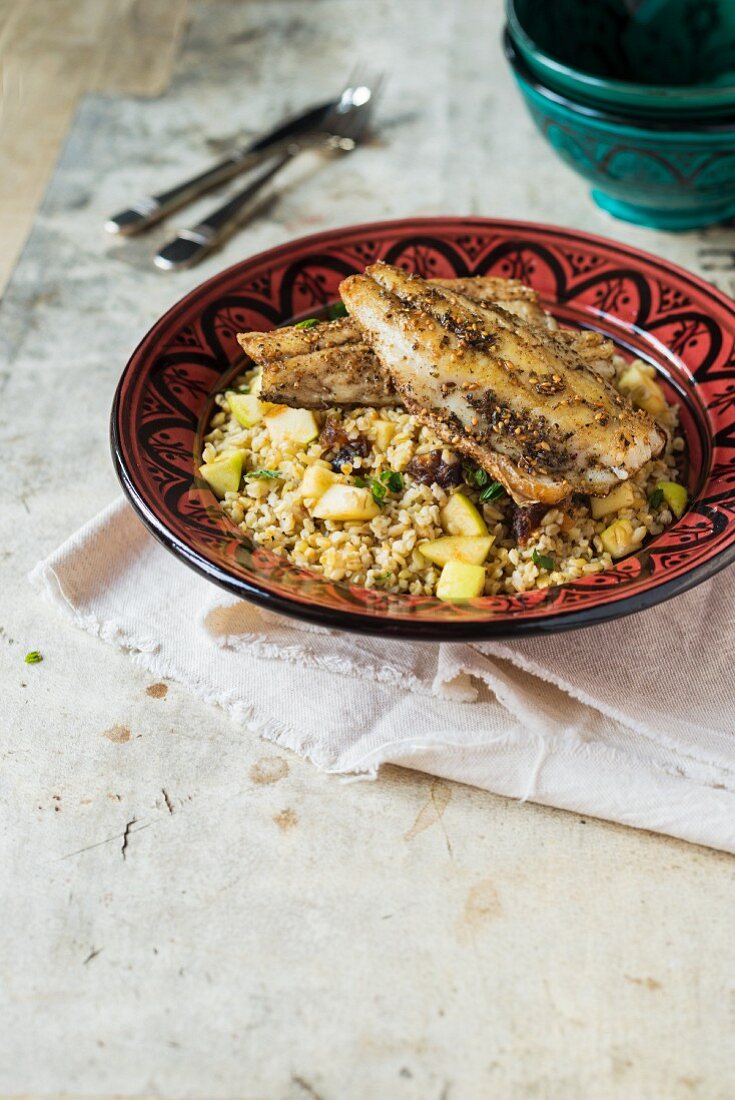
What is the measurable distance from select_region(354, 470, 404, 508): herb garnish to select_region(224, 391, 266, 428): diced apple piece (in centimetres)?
34

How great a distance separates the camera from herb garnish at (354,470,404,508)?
2.65 metres

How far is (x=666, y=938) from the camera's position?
2195 mm

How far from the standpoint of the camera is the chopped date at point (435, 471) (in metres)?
2.67

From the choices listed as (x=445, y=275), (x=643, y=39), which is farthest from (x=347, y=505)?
(x=643, y=39)

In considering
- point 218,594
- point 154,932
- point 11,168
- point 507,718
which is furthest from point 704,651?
point 11,168

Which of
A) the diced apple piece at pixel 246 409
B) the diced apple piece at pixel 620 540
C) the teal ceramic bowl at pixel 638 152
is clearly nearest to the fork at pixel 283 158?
the teal ceramic bowl at pixel 638 152

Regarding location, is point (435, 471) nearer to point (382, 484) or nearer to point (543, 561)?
point (382, 484)

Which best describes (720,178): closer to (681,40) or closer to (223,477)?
(681,40)

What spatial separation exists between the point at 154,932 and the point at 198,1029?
0.22 m

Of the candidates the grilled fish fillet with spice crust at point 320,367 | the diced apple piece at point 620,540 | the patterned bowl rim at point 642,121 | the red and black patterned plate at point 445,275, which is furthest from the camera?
the patterned bowl rim at point 642,121

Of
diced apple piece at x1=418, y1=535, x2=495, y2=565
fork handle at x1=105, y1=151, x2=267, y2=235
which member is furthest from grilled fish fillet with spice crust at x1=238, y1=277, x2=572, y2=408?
fork handle at x1=105, y1=151, x2=267, y2=235

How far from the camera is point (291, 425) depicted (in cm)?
281

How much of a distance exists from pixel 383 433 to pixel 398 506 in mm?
209

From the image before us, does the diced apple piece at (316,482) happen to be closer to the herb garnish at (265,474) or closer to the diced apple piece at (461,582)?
the herb garnish at (265,474)
